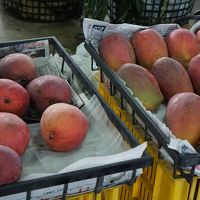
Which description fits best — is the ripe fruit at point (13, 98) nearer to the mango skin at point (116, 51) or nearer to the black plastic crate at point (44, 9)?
the mango skin at point (116, 51)

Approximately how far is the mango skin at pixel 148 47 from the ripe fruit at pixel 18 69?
0.99 feet

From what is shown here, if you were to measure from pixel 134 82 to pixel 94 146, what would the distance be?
0.73 feet

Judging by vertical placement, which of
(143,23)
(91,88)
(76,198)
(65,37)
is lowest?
(65,37)

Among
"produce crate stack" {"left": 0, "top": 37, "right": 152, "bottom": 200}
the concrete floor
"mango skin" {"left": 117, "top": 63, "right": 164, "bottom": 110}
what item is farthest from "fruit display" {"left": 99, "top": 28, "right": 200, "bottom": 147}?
the concrete floor

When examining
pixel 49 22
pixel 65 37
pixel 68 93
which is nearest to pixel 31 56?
pixel 68 93

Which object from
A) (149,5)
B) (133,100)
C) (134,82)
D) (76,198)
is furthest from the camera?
(149,5)

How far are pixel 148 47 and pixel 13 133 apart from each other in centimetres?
51

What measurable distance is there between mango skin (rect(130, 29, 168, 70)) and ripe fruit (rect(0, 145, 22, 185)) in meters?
0.54

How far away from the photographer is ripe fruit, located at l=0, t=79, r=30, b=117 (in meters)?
0.93

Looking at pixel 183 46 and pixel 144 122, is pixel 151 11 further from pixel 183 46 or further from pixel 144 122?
pixel 144 122

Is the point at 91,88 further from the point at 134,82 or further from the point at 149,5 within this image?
the point at 149,5

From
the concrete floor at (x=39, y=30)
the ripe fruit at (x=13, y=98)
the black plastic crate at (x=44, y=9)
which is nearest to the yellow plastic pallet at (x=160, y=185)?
the ripe fruit at (x=13, y=98)

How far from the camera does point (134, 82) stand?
3.47 feet

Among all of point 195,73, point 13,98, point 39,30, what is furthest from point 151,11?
point 13,98
